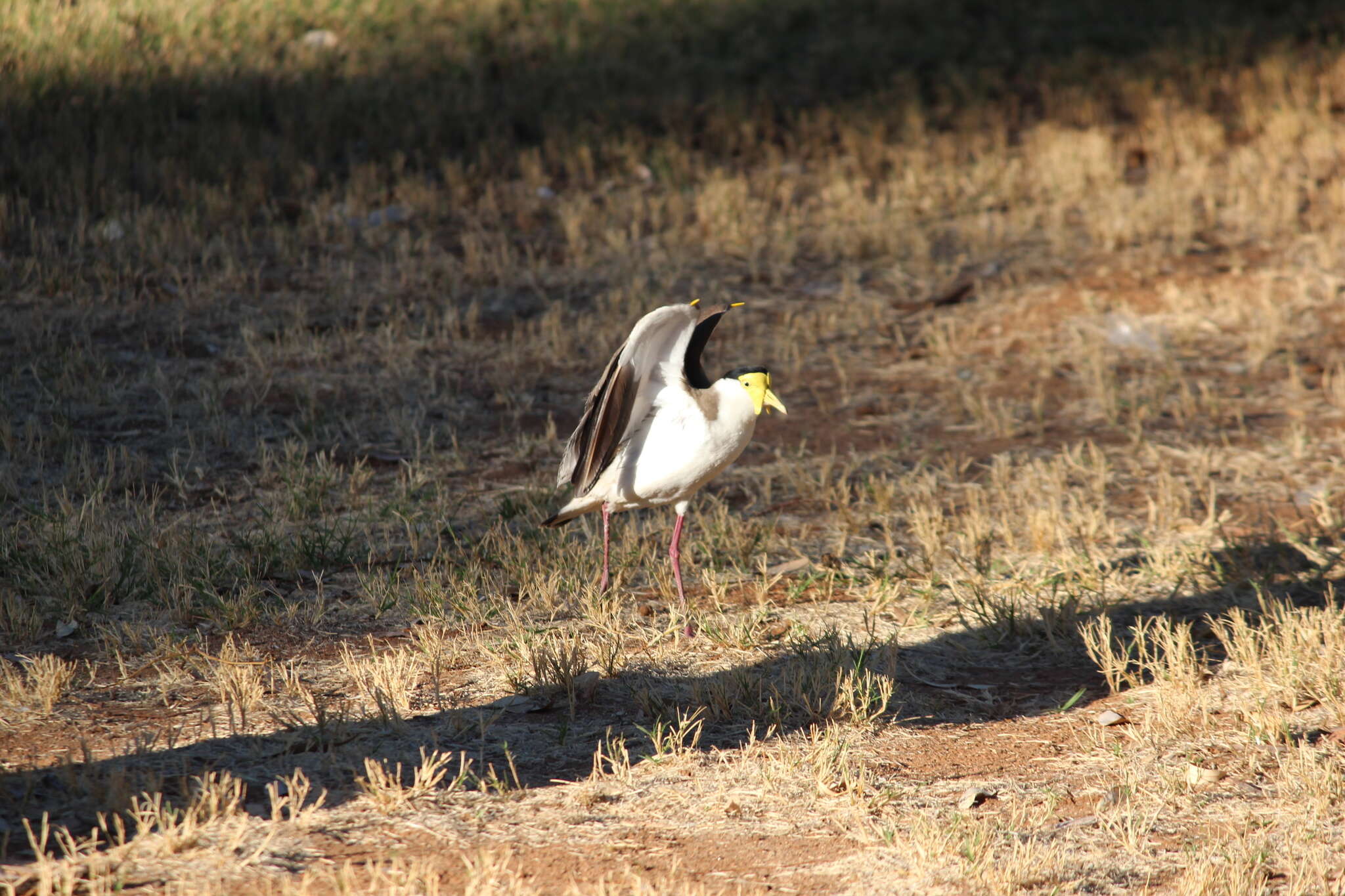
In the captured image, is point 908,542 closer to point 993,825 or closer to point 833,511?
point 833,511

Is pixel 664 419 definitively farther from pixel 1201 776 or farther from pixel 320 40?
pixel 320 40

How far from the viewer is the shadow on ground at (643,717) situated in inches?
140

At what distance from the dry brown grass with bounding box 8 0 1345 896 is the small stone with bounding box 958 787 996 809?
31 millimetres

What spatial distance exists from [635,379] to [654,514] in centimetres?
178

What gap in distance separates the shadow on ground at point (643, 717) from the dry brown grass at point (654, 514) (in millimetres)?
20

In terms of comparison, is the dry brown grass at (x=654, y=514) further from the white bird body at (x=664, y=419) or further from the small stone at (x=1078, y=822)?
the white bird body at (x=664, y=419)

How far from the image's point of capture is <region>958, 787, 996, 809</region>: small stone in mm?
3686

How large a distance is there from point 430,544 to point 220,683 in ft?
5.56

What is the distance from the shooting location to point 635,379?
15.6 feet

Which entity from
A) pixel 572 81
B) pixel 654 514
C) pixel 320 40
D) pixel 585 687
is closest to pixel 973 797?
pixel 585 687

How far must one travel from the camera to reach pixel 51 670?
13.5 feet

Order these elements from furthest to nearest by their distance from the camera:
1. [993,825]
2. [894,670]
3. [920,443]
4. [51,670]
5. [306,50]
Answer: [306,50] → [920,443] → [894,670] → [51,670] → [993,825]

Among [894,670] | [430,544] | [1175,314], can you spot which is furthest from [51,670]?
[1175,314]

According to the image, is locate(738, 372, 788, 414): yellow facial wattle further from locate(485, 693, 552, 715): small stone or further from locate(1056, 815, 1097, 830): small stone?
locate(1056, 815, 1097, 830): small stone
